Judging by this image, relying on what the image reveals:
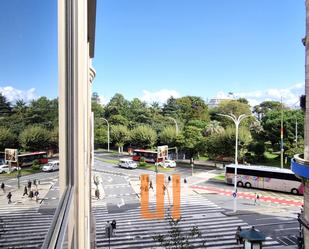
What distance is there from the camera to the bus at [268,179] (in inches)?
909

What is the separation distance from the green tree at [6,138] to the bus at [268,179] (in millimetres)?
23869

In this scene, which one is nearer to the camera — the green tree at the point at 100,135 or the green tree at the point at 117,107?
the green tree at the point at 100,135

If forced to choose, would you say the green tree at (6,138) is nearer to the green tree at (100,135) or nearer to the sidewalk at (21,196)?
the sidewalk at (21,196)

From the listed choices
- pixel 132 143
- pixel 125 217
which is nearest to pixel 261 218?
pixel 125 217

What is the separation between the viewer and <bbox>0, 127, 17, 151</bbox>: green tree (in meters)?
0.55

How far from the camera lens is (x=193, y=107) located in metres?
56.1

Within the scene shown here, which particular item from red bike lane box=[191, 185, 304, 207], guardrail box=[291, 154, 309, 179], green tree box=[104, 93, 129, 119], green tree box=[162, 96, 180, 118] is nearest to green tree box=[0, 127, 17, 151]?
guardrail box=[291, 154, 309, 179]

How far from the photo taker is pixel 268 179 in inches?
945

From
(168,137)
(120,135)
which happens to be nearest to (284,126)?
(168,137)

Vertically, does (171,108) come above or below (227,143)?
above

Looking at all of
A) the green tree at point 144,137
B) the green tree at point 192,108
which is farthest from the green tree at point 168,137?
the green tree at point 192,108

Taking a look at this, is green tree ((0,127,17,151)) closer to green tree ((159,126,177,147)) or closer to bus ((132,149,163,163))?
bus ((132,149,163,163))

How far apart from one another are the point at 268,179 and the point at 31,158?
24920mm

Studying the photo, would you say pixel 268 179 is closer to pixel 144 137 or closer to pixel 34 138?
pixel 144 137
